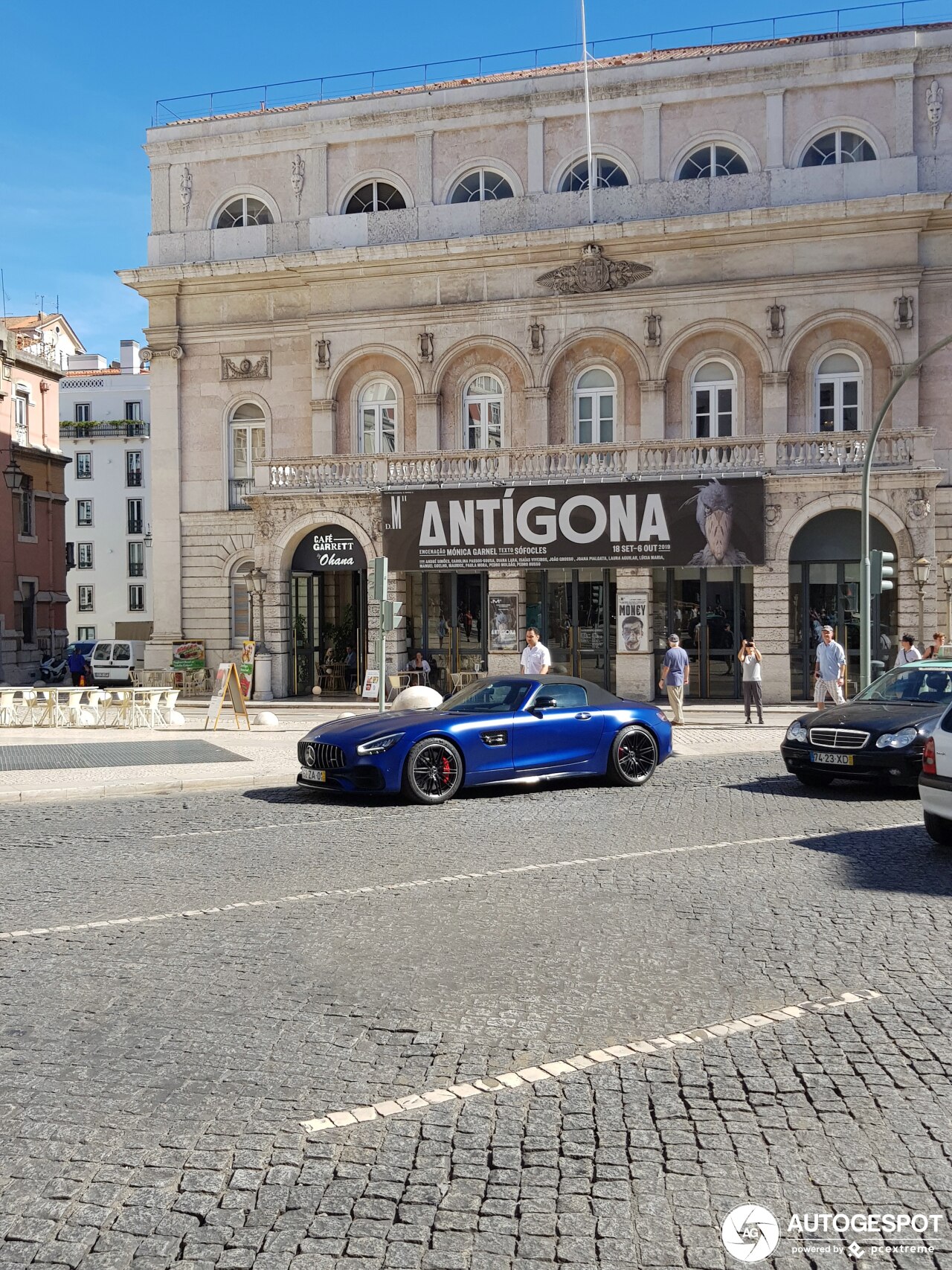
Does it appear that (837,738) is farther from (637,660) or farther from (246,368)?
(246,368)


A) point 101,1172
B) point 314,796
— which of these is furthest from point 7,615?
point 101,1172

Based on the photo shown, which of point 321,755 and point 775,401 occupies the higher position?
point 775,401

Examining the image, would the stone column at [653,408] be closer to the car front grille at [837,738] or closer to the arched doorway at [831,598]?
the arched doorway at [831,598]

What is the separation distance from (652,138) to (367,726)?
2348 cm

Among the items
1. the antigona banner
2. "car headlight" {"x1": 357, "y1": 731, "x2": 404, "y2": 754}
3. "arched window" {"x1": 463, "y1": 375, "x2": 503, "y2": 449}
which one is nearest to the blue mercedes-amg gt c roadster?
"car headlight" {"x1": 357, "y1": 731, "x2": 404, "y2": 754}

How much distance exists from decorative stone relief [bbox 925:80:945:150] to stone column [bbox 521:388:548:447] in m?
11.6

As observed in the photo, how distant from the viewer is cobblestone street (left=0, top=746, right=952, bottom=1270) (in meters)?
3.79

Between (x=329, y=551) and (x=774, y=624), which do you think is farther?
(x=329, y=551)

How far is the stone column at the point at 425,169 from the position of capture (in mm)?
32531

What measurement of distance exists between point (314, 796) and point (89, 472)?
60.4 m

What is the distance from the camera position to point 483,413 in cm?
3241

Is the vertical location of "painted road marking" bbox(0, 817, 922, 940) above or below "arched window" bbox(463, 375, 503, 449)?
below

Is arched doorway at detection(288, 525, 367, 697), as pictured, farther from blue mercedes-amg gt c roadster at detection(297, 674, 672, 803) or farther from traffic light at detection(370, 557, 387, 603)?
blue mercedes-amg gt c roadster at detection(297, 674, 672, 803)

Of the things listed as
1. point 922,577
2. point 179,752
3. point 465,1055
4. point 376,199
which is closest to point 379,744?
point 179,752
